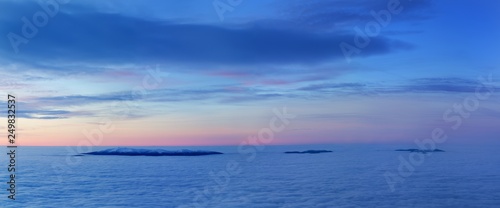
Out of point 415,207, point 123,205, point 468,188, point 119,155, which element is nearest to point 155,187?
point 123,205

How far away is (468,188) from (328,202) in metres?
19.5

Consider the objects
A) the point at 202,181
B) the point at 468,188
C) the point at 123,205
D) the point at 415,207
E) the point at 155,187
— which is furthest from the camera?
the point at 202,181

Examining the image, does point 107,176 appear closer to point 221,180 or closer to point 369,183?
point 221,180

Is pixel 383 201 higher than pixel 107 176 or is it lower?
lower

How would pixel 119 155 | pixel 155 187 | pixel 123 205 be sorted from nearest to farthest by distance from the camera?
pixel 123 205 < pixel 155 187 < pixel 119 155

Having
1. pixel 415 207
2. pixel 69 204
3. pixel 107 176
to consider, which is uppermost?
pixel 107 176

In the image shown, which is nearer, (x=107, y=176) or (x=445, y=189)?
(x=445, y=189)

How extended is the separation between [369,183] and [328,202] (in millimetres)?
17796

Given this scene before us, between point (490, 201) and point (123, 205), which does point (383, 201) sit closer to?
point (490, 201)

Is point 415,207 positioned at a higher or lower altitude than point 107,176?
lower

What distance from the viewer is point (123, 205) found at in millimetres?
42531

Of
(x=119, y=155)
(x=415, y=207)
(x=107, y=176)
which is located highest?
(x=119, y=155)

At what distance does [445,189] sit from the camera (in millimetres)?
49719

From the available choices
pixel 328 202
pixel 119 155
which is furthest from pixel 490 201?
pixel 119 155
